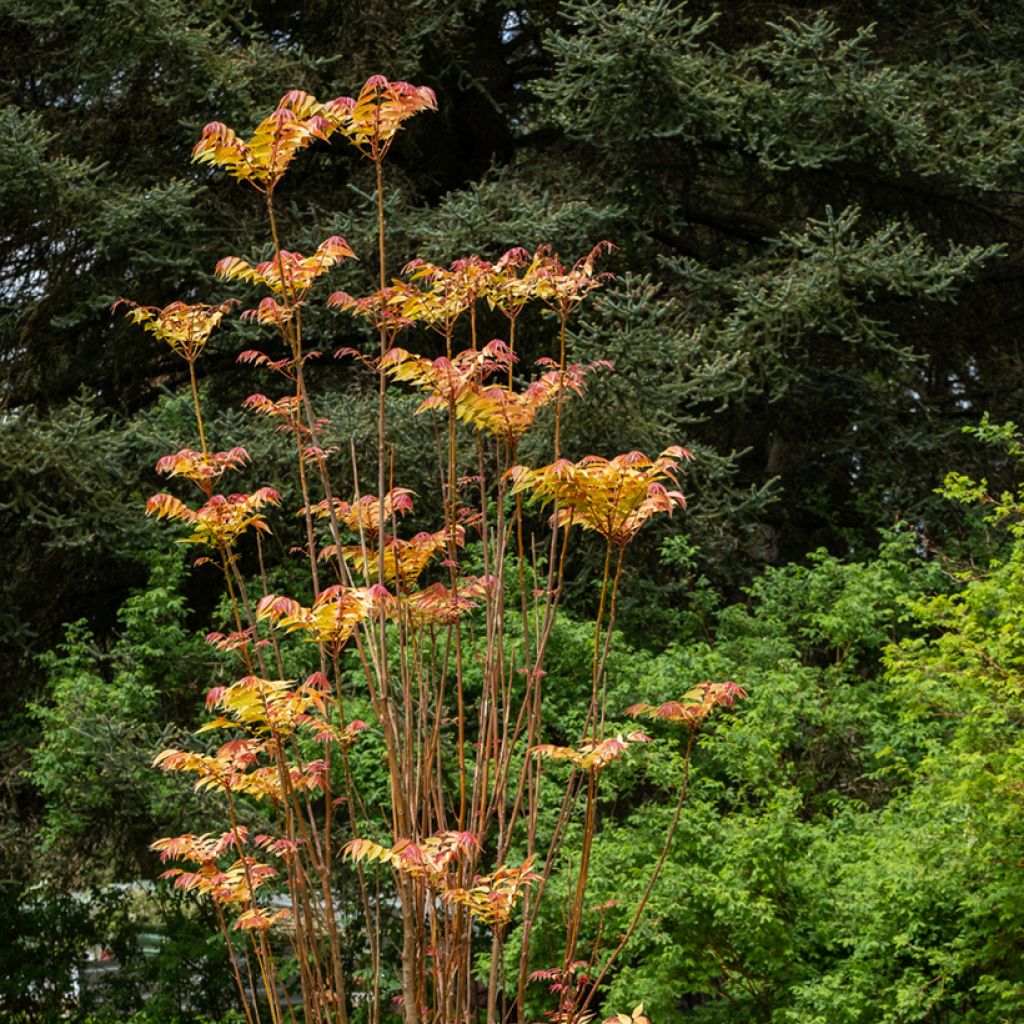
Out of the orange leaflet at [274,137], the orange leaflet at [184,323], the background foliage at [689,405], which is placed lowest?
the background foliage at [689,405]

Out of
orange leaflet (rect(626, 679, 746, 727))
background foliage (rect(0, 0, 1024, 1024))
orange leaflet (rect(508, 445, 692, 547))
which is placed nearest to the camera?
orange leaflet (rect(508, 445, 692, 547))

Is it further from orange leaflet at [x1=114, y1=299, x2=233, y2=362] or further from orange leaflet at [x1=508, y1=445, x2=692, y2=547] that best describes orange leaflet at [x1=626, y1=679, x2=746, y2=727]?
orange leaflet at [x1=114, y1=299, x2=233, y2=362]

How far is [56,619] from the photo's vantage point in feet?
30.2

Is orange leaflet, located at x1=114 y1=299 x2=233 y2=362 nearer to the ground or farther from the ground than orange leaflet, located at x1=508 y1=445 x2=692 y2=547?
farther from the ground

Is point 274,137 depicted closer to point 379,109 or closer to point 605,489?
point 379,109

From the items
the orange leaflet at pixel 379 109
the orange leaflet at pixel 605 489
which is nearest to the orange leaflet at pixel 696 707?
the orange leaflet at pixel 605 489

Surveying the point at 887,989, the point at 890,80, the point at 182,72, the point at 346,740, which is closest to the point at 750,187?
the point at 890,80

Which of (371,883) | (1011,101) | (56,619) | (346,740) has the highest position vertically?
(1011,101)

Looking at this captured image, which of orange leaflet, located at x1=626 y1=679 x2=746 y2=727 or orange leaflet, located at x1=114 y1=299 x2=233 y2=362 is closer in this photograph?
orange leaflet, located at x1=626 y1=679 x2=746 y2=727

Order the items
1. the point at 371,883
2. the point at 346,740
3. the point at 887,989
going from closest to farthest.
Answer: the point at 346,740
the point at 887,989
the point at 371,883

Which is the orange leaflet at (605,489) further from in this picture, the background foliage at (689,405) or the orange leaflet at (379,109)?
the background foliage at (689,405)

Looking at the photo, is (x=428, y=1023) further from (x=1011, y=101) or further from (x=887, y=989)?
(x=1011, y=101)

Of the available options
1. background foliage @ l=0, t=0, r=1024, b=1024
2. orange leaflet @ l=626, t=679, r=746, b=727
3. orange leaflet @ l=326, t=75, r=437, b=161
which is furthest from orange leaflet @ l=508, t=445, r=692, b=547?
background foliage @ l=0, t=0, r=1024, b=1024

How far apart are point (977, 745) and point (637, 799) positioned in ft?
9.59
